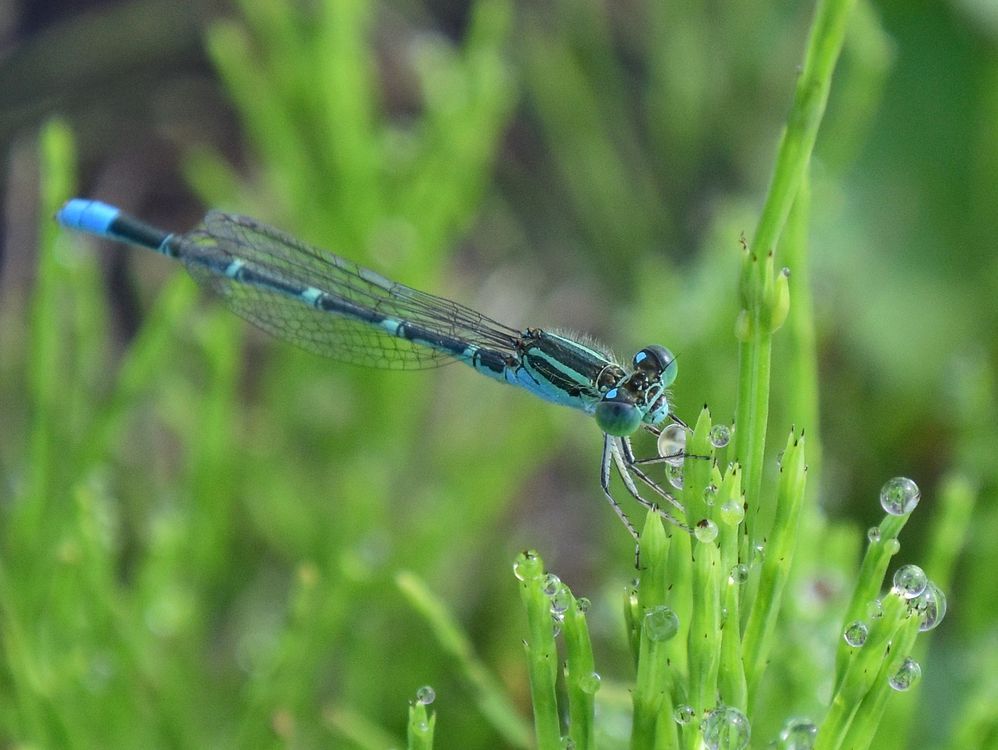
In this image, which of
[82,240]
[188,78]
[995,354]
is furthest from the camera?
[188,78]

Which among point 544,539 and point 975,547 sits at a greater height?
point 544,539

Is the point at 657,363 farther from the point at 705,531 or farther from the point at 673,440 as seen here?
the point at 705,531

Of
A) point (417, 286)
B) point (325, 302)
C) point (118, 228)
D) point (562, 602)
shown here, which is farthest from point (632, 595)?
point (118, 228)

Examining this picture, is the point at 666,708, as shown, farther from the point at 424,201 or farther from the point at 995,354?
the point at 995,354

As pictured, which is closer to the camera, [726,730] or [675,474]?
[726,730]

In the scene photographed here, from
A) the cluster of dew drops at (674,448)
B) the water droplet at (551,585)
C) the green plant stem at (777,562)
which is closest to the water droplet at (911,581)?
the green plant stem at (777,562)

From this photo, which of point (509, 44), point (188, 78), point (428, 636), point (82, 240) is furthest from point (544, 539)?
point (188, 78)
